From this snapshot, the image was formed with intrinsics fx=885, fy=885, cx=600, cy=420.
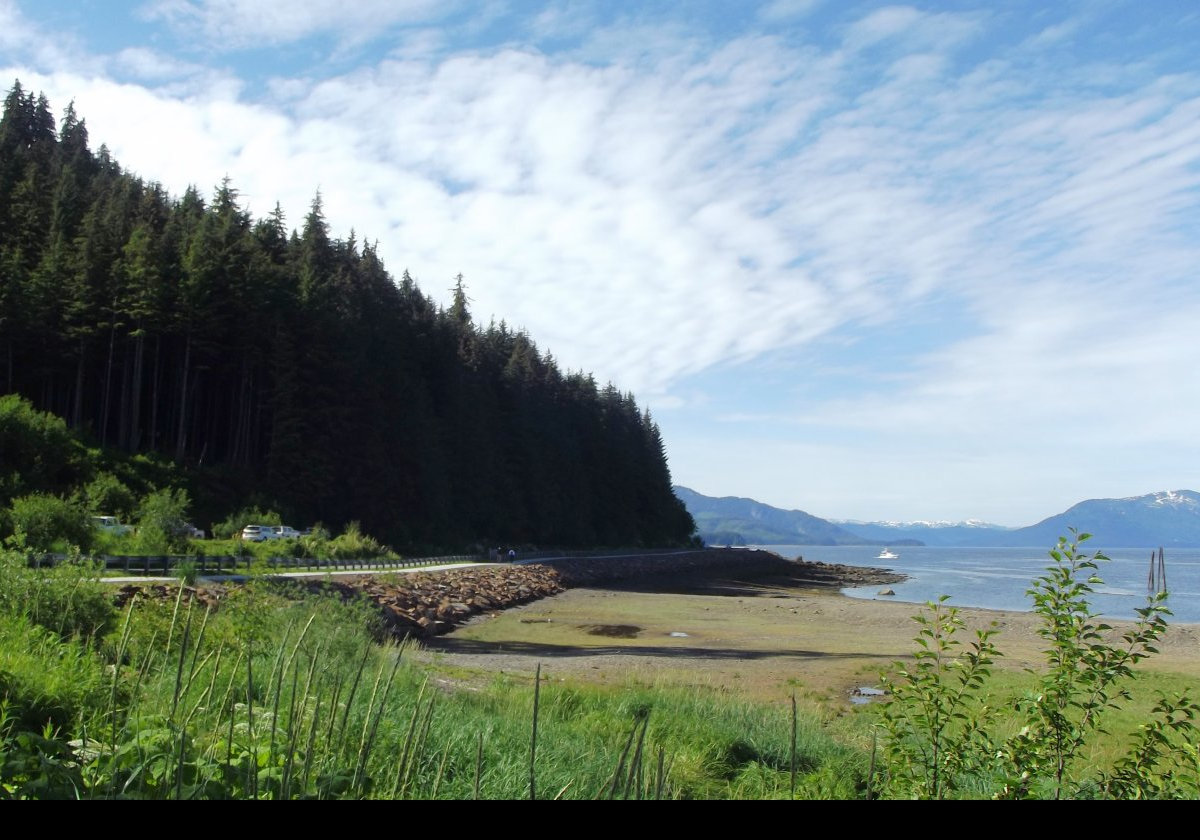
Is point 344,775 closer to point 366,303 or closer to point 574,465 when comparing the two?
point 366,303

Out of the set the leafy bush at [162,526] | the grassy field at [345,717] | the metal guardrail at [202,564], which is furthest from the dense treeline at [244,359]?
the grassy field at [345,717]

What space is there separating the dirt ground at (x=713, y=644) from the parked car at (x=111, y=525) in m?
13.3

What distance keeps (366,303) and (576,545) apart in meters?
36.4

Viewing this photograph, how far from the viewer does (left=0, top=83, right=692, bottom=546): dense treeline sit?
2073 inches

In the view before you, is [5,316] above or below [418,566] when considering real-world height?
above

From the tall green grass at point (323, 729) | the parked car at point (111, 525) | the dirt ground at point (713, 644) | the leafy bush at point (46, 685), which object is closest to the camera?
the tall green grass at point (323, 729)

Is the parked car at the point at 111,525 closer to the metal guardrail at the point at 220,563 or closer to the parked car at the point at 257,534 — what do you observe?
the metal guardrail at the point at 220,563

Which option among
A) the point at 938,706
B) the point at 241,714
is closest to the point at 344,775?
the point at 241,714

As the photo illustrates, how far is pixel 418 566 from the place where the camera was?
4547 cm

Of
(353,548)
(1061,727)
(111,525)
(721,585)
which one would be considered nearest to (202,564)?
(111,525)

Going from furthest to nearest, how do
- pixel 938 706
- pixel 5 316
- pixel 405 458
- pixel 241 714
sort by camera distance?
pixel 405 458, pixel 5 316, pixel 241 714, pixel 938 706

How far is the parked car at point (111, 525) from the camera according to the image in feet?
105

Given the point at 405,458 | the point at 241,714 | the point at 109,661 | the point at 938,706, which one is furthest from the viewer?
the point at 405,458
